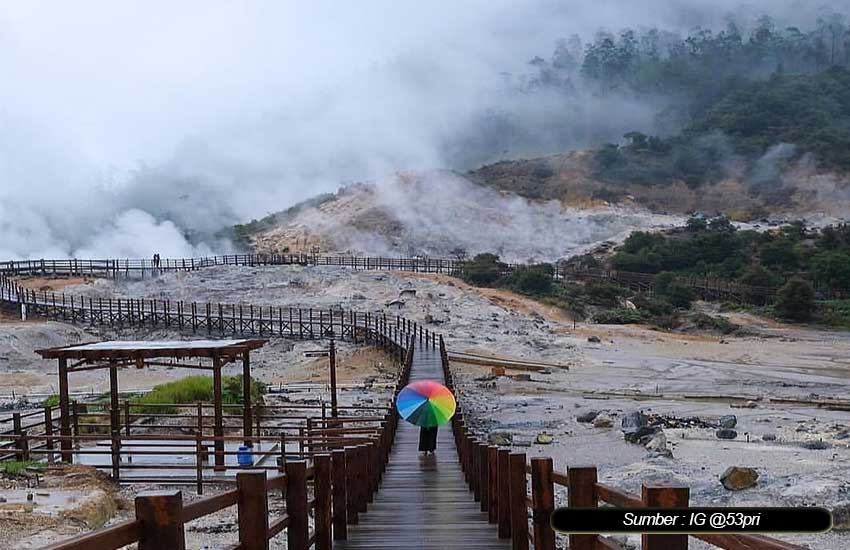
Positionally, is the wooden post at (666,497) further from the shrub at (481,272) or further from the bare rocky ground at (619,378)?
the shrub at (481,272)

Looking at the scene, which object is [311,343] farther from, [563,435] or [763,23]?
[763,23]

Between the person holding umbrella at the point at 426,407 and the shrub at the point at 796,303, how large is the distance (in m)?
A: 43.2

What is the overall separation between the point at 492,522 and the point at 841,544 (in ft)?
16.7

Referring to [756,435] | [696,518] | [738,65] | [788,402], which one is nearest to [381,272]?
[788,402]

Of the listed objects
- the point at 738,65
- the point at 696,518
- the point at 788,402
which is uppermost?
the point at 738,65

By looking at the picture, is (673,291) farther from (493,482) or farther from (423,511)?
(493,482)

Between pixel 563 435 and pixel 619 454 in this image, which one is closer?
pixel 619 454

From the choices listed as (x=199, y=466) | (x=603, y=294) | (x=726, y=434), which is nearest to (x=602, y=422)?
(x=726, y=434)

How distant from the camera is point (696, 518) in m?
3.07

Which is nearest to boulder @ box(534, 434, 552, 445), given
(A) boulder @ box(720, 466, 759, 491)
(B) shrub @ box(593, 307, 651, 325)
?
(A) boulder @ box(720, 466, 759, 491)

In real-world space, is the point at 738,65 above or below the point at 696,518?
above

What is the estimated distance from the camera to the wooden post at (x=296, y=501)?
6.00 meters

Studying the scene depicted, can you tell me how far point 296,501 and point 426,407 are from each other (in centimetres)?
716

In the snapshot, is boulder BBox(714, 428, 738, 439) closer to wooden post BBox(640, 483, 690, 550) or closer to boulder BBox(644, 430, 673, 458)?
boulder BBox(644, 430, 673, 458)
